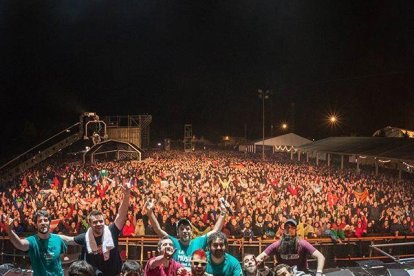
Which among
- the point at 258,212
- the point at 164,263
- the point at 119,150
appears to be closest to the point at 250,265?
the point at 164,263

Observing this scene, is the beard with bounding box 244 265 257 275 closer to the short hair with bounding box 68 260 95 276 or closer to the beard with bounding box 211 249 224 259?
the beard with bounding box 211 249 224 259

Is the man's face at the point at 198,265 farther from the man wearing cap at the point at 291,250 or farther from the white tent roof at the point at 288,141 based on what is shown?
the white tent roof at the point at 288,141

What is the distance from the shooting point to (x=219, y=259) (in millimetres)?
3779

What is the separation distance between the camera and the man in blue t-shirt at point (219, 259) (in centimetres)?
370

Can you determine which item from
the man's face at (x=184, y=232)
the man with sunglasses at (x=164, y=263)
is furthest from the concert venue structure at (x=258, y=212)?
Answer: the man with sunglasses at (x=164, y=263)

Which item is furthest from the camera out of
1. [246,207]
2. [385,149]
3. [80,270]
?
[385,149]

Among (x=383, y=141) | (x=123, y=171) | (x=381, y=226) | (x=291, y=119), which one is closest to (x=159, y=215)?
(x=381, y=226)

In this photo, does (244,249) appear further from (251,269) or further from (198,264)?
(198,264)

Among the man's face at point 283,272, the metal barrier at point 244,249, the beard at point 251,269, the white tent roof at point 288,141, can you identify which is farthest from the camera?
the white tent roof at point 288,141

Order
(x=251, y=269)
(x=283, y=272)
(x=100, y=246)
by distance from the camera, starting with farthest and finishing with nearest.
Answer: (x=251, y=269), (x=100, y=246), (x=283, y=272)

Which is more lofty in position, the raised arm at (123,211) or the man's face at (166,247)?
the raised arm at (123,211)

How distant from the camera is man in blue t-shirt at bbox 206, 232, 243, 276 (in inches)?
146

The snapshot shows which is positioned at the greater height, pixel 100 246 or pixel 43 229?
pixel 43 229

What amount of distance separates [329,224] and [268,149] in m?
44.7
